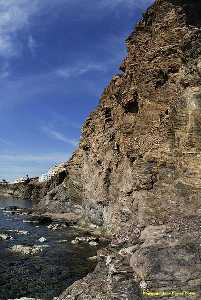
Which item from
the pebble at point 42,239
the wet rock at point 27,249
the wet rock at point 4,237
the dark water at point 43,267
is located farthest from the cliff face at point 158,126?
the wet rock at point 4,237

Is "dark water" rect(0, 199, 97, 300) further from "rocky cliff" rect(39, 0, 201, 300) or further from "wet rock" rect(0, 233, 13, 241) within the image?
"rocky cliff" rect(39, 0, 201, 300)

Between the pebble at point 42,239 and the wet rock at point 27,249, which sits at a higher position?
the pebble at point 42,239

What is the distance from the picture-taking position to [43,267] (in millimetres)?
49594

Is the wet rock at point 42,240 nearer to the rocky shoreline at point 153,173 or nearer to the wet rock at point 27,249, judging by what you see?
the wet rock at point 27,249

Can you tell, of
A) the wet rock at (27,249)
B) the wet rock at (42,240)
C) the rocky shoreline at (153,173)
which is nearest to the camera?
the rocky shoreline at (153,173)

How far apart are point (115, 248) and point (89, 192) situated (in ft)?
181

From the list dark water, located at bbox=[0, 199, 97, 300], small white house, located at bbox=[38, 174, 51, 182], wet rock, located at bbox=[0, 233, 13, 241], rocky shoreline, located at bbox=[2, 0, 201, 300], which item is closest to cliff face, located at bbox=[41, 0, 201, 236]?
rocky shoreline, located at bbox=[2, 0, 201, 300]

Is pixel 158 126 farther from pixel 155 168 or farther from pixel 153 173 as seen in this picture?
pixel 153 173

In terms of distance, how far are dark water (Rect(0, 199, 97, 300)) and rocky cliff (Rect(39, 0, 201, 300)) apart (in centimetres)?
652

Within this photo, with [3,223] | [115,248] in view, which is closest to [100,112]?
[3,223]

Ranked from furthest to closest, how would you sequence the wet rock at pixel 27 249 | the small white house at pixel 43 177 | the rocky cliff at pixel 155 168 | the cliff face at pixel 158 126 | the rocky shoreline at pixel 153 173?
the small white house at pixel 43 177 → the wet rock at pixel 27 249 → the cliff face at pixel 158 126 → the rocky cliff at pixel 155 168 → the rocky shoreline at pixel 153 173

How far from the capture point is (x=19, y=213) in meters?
120

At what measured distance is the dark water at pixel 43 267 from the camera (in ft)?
132

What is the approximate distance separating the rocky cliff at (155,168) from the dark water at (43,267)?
21.4ft
